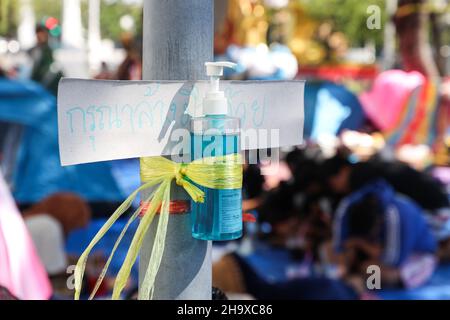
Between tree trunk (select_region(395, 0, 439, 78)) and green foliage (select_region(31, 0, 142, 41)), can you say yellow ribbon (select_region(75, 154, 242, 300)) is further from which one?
green foliage (select_region(31, 0, 142, 41))

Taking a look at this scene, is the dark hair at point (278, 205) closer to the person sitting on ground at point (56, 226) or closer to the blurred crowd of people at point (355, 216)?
the blurred crowd of people at point (355, 216)

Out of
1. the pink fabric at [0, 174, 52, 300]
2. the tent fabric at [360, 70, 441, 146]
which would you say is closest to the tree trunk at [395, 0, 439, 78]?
the tent fabric at [360, 70, 441, 146]

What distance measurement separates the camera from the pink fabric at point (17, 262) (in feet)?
4.27

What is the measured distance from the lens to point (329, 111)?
4.59 metres

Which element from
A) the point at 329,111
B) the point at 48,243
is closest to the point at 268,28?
the point at 329,111

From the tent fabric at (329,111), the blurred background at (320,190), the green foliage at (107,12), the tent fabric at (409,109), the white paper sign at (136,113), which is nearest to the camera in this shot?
the white paper sign at (136,113)

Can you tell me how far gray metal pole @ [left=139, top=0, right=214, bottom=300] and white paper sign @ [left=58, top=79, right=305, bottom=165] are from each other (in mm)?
33

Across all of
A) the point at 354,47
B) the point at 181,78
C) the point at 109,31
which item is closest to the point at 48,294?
the point at 181,78

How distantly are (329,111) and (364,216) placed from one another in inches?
53.1

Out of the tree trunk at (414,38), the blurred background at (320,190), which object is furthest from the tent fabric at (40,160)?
the tree trunk at (414,38)

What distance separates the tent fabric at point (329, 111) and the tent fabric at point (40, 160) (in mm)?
1514

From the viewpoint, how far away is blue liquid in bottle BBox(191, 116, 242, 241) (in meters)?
0.83

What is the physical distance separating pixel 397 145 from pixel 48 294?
135 inches

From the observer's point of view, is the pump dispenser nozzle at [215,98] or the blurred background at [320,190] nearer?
the pump dispenser nozzle at [215,98]
